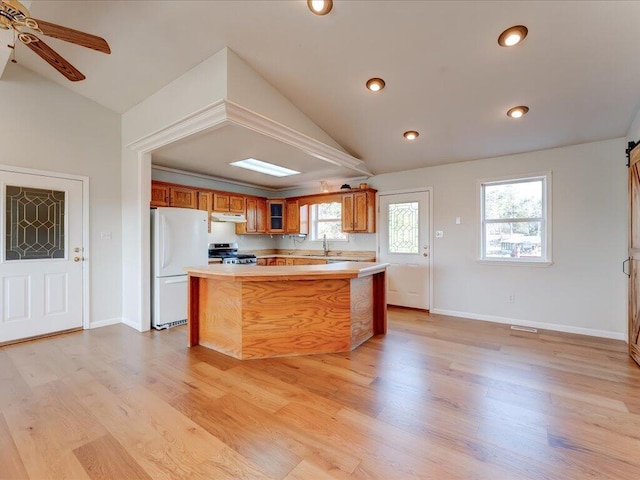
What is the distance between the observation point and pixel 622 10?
2158mm

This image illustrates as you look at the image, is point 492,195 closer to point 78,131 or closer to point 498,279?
point 498,279

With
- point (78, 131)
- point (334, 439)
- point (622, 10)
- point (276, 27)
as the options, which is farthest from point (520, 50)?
point (78, 131)

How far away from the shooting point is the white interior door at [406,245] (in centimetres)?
493

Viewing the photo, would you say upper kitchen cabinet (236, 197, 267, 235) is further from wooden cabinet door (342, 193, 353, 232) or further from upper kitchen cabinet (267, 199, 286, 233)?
wooden cabinet door (342, 193, 353, 232)

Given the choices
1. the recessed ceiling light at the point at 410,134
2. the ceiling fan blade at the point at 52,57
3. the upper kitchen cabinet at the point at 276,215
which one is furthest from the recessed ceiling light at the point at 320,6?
the upper kitchen cabinet at the point at 276,215

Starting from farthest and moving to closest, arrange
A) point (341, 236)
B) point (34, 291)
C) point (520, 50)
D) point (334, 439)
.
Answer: point (341, 236) → point (34, 291) → point (520, 50) → point (334, 439)

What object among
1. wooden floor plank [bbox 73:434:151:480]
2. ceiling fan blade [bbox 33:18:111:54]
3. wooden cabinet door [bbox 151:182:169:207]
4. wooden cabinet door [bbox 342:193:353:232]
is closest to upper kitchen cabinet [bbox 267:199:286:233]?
wooden cabinet door [bbox 342:193:353:232]

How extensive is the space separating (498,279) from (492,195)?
123 centimetres

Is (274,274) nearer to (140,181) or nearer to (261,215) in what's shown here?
(140,181)

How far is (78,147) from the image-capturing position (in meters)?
3.89

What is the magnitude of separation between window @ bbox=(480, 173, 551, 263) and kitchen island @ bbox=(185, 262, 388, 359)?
2.33m

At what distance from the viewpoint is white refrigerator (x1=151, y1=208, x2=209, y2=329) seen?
3.98 meters

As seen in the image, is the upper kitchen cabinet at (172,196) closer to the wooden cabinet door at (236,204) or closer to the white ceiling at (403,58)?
the wooden cabinet door at (236,204)

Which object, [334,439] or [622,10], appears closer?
[334,439]
